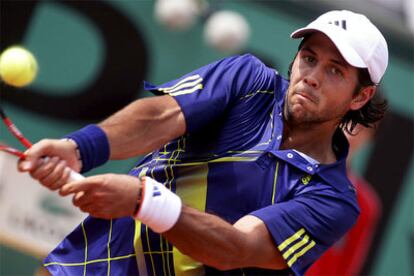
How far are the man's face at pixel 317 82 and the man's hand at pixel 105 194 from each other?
980 mm

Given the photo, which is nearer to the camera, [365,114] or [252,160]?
[252,160]

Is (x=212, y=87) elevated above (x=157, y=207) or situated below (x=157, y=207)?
above

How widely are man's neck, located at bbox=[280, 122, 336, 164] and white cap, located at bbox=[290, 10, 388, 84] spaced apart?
1.07 feet

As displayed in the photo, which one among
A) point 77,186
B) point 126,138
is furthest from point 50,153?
point 126,138

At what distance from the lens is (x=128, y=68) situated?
7.60m

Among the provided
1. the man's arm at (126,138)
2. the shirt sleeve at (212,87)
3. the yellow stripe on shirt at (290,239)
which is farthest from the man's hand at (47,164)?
the yellow stripe on shirt at (290,239)

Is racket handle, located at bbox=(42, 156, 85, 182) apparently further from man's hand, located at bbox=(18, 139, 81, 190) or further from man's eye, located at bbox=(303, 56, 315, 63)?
man's eye, located at bbox=(303, 56, 315, 63)

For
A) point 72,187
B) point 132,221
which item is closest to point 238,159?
point 132,221

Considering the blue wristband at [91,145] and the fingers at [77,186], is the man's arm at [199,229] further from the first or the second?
the blue wristband at [91,145]

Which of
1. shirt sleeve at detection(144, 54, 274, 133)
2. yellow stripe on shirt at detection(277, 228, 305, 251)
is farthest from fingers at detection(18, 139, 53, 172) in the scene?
yellow stripe on shirt at detection(277, 228, 305, 251)

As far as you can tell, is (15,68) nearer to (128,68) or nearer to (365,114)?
(365,114)

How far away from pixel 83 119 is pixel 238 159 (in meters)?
3.72

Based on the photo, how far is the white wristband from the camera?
3.28 metres

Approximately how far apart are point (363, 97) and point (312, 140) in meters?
0.31
